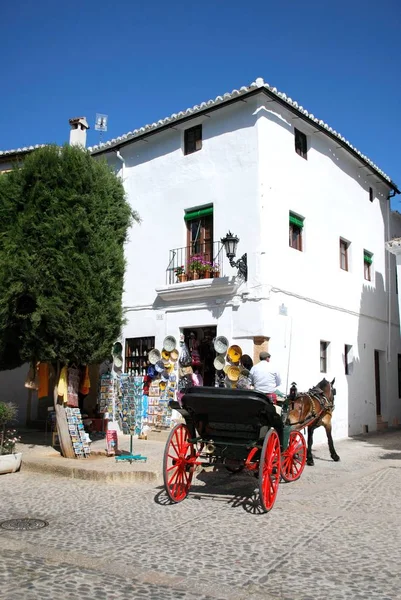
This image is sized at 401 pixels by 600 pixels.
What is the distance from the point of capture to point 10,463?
30.0ft

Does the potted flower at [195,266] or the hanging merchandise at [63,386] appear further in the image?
the potted flower at [195,266]

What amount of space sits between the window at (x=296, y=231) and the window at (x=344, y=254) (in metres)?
2.49

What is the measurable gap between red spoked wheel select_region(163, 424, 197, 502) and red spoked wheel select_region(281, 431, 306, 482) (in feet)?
5.14

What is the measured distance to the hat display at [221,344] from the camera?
40.2 feet

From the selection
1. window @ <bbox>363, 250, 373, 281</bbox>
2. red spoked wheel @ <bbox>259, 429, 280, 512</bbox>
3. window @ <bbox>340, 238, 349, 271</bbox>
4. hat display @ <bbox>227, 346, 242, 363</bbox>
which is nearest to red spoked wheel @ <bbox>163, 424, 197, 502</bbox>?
red spoked wheel @ <bbox>259, 429, 280, 512</bbox>

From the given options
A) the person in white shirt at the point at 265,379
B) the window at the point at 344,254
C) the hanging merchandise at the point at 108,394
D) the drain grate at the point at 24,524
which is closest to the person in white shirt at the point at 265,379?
the person in white shirt at the point at 265,379

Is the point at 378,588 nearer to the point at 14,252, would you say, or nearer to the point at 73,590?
the point at 73,590

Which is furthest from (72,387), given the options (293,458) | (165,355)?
(293,458)

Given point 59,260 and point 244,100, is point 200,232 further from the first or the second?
point 59,260

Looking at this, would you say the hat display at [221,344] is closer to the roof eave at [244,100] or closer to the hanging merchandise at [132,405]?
the hanging merchandise at [132,405]

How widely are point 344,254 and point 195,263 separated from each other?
5.33 m

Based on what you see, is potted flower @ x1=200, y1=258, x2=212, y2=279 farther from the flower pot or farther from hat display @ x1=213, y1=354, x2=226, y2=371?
the flower pot

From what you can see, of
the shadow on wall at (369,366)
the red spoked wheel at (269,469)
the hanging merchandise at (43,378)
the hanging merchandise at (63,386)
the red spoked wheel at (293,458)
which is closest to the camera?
the red spoked wheel at (269,469)

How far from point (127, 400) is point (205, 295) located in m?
3.56
